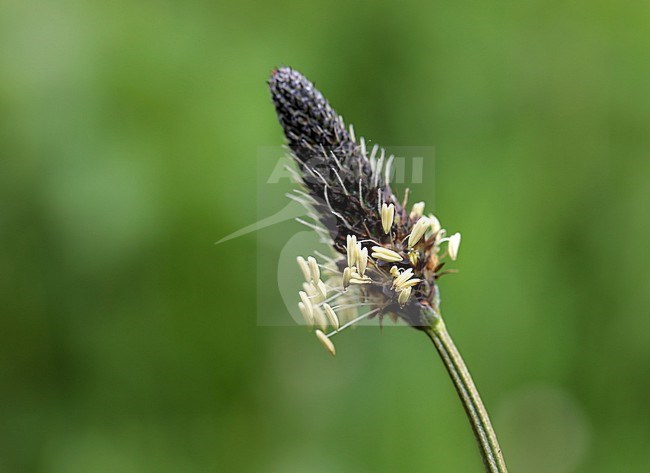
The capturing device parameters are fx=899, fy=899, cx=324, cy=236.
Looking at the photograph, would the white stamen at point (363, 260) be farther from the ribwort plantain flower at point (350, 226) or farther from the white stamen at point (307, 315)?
the white stamen at point (307, 315)

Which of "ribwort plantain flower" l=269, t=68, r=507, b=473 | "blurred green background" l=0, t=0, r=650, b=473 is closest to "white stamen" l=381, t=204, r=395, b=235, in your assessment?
"ribwort plantain flower" l=269, t=68, r=507, b=473

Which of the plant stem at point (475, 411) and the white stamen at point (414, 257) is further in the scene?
the white stamen at point (414, 257)

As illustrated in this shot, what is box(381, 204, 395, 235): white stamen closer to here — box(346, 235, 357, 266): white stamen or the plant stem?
box(346, 235, 357, 266): white stamen

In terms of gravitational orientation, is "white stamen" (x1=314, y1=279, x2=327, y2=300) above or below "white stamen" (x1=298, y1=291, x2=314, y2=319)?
above

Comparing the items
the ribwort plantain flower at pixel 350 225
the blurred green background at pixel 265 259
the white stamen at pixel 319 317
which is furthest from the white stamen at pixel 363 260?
the blurred green background at pixel 265 259

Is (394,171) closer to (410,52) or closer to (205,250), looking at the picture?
(205,250)

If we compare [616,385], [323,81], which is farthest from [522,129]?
[616,385]

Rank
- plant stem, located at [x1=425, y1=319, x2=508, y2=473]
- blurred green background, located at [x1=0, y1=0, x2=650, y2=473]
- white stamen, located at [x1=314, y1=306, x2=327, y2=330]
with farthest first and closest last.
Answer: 1. blurred green background, located at [x1=0, y1=0, x2=650, y2=473]
2. white stamen, located at [x1=314, y1=306, x2=327, y2=330]
3. plant stem, located at [x1=425, y1=319, x2=508, y2=473]
